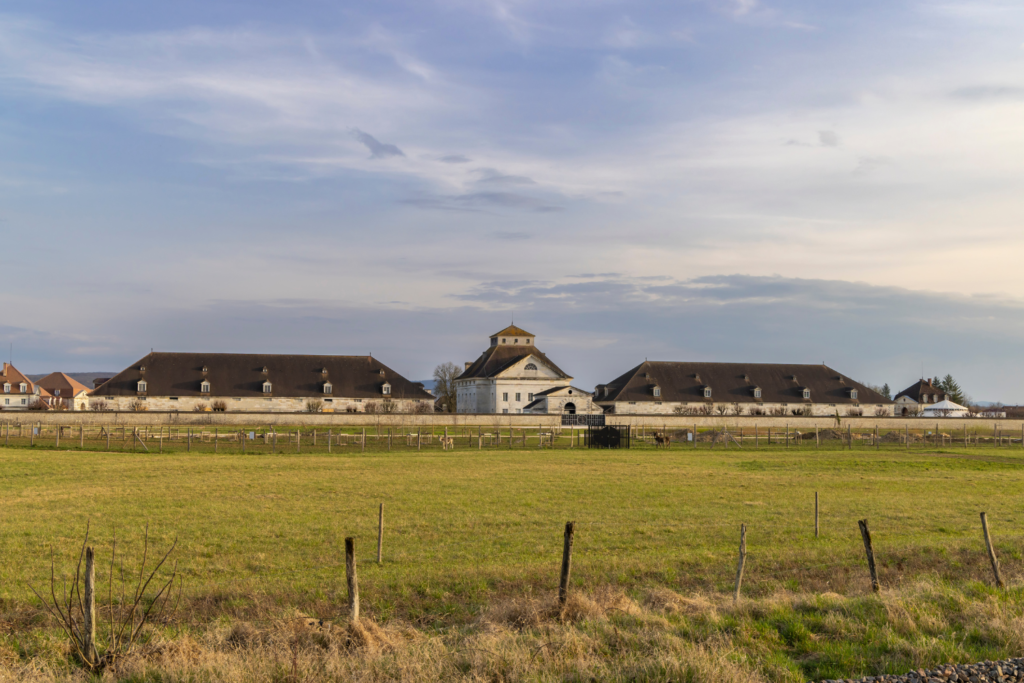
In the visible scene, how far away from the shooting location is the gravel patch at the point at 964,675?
800 centimetres

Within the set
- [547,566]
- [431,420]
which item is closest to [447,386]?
[431,420]

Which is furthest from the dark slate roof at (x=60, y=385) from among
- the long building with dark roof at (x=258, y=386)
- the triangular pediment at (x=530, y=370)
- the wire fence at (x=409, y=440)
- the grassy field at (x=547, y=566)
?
the grassy field at (x=547, y=566)

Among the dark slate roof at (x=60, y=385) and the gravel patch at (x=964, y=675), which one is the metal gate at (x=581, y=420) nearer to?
the gravel patch at (x=964, y=675)

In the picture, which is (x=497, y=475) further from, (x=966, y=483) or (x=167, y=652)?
(x=167, y=652)

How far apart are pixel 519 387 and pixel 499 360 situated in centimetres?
712

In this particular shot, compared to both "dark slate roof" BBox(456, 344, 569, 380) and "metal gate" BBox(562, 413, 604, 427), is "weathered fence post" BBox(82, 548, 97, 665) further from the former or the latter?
"dark slate roof" BBox(456, 344, 569, 380)

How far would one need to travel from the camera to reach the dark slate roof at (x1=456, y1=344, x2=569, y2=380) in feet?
340

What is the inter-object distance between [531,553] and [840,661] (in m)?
7.51

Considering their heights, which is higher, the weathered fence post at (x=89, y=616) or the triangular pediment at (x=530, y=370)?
the triangular pediment at (x=530, y=370)

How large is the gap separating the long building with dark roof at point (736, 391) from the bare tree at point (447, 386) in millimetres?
Answer: 25074

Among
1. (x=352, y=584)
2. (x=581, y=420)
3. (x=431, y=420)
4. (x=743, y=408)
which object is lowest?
(x=581, y=420)

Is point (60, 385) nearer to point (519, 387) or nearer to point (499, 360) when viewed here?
point (499, 360)

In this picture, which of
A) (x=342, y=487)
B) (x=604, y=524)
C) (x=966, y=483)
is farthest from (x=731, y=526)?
(x=966, y=483)

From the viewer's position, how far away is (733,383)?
100875 mm
